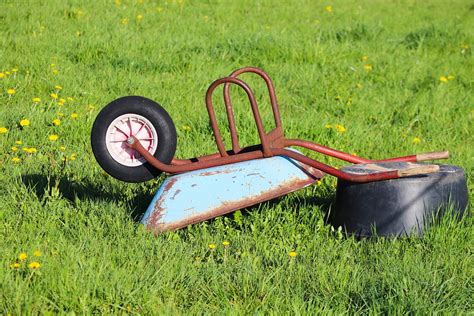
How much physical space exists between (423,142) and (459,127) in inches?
20.1

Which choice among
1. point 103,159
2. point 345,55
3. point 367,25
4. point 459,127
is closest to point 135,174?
point 103,159

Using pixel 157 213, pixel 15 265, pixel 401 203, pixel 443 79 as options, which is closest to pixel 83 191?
pixel 157 213

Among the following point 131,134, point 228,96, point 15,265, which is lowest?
point 15,265

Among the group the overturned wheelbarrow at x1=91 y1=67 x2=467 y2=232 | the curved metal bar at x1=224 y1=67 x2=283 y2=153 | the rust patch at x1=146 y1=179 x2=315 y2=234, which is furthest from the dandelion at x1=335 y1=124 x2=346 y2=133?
the rust patch at x1=146 y1=179 x2=315 y2=234

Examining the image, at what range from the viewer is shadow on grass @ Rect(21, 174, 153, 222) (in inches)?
179

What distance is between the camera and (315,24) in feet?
30.4

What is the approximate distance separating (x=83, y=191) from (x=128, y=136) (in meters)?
0.67

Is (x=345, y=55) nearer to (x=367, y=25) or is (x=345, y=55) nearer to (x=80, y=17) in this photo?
(x=367, y=25)

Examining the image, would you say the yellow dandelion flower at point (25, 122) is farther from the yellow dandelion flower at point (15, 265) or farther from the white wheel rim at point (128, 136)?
the yellow dandelion flower at point (15, 265)

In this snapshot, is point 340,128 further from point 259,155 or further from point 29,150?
point 29,150

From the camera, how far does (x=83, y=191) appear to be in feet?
15.5

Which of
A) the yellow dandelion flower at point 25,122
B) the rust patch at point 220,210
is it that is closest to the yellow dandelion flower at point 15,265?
the rust patch at point 220,210

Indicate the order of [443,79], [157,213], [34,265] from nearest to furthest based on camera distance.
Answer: [34,265]
[157,213]
[443,79]

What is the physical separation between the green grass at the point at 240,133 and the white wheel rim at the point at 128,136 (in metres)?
0.29
